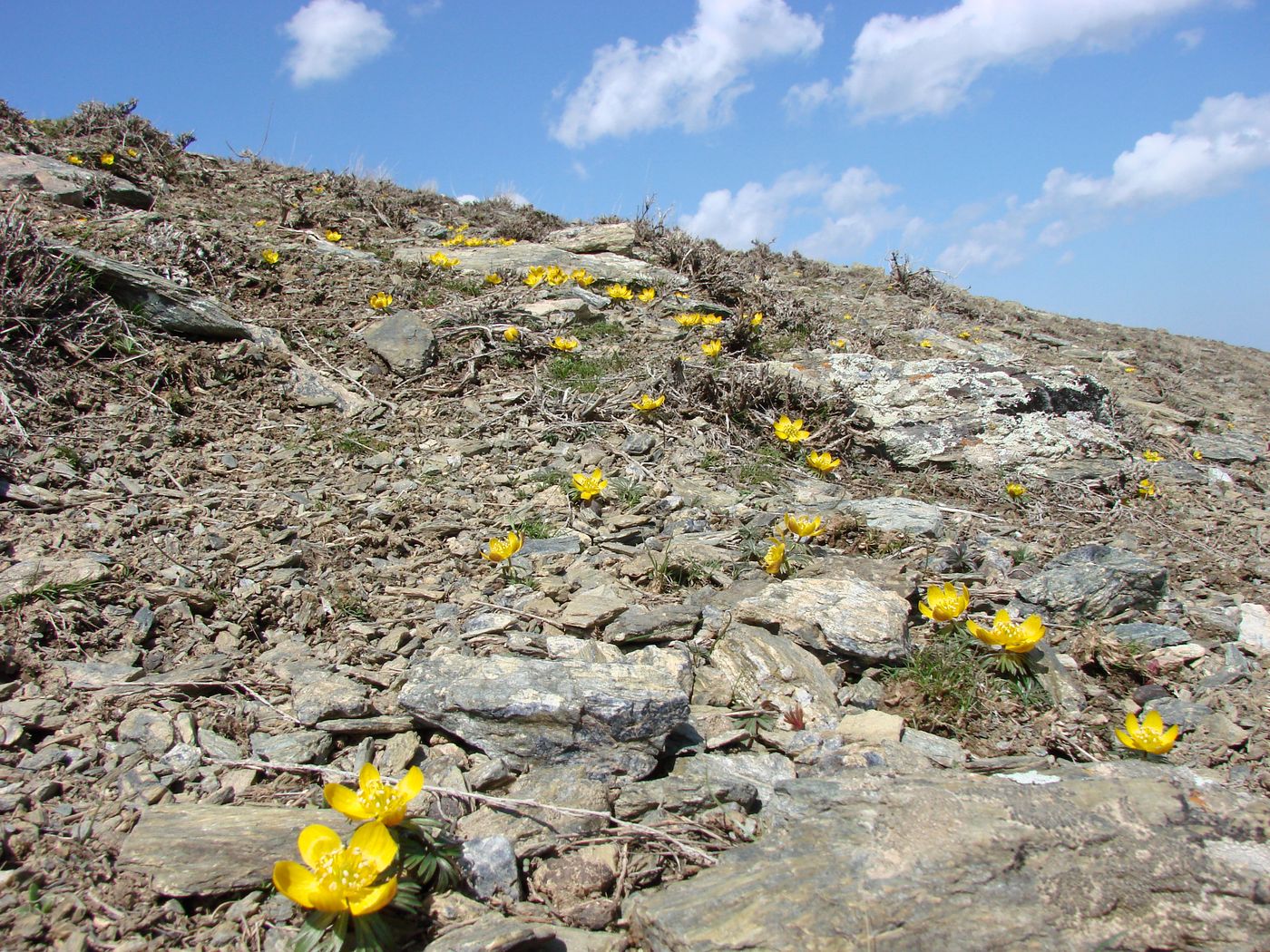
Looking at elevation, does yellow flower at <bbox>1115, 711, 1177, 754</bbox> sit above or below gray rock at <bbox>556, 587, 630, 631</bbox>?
below

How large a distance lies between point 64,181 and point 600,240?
5.04m

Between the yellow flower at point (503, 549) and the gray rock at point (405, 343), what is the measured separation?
2.37 m

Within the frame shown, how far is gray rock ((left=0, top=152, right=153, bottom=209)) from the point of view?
20.5ft

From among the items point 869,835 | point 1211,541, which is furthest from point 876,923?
point 1211,541

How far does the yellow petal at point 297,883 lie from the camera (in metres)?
1.59

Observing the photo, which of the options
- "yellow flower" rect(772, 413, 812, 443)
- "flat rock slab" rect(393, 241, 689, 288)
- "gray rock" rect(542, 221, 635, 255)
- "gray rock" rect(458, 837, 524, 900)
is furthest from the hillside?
"gray rock" rect(542, 221, 635, 255)

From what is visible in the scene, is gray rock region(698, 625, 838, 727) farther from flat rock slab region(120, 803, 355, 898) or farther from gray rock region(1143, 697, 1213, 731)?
flat rock slab region(120, 803, 355, 898)

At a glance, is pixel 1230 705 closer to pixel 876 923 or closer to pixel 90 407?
pixel 876 923

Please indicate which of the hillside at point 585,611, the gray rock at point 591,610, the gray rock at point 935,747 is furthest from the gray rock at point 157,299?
the gray rock at point 935,747

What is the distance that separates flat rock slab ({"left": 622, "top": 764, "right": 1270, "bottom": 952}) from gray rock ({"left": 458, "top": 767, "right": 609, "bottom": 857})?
28cm

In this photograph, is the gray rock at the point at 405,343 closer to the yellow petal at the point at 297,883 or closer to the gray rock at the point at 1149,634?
the yellow petal at the point at 297,883

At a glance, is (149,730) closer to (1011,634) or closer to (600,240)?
(1011,634)

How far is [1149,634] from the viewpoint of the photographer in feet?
10.1

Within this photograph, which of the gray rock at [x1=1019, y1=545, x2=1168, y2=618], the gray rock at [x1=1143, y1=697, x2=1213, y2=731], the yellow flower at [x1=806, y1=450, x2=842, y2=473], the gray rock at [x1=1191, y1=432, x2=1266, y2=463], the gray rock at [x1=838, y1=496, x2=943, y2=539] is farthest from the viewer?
the gray rock at [x1=1191, y1=432, x2=1266, y2=463]
